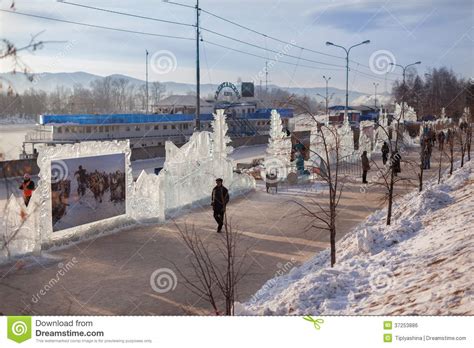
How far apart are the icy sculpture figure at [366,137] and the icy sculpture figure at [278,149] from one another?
8.54 m

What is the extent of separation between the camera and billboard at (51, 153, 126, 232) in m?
7.88

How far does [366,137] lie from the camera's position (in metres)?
24.2

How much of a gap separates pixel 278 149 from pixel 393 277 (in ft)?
37.0

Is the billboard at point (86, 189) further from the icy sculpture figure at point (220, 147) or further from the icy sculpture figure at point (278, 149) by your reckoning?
the icy sculpture figure at point (278, 149)

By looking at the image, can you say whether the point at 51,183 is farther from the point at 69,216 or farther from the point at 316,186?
the point at 316,186

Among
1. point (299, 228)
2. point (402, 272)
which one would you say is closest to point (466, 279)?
point (402, 272)

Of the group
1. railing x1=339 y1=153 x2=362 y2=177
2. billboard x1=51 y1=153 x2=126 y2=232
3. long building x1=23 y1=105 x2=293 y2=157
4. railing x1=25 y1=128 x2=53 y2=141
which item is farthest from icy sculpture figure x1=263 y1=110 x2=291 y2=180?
railing x1=25 y1=128 x2=53 y2=141

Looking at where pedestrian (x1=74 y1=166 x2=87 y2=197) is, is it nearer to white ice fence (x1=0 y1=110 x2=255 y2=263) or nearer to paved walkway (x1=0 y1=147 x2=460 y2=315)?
white ice fence (x1=0 y1=110 x2=255 y2=263)

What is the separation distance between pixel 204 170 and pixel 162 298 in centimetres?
664

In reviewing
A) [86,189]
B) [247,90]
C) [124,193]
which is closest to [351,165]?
[124,193]

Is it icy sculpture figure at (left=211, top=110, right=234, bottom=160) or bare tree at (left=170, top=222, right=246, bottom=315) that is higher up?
icy sculpture figure at (left=211, top=110, right=234, bottom=160)

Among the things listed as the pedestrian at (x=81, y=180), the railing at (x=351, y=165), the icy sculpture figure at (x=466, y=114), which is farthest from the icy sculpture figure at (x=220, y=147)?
the railing at (x=351, y=165)
